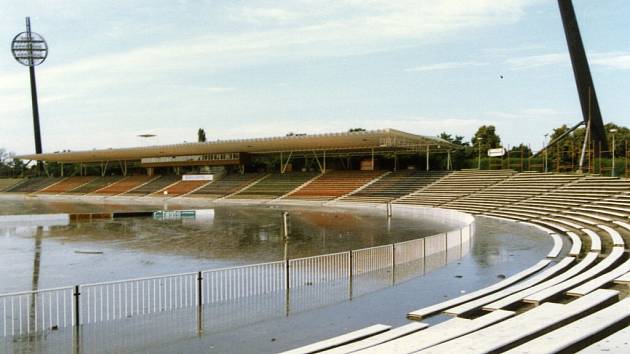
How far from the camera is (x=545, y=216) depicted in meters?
27.7

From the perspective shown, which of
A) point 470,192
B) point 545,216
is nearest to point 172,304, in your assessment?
point 545,216

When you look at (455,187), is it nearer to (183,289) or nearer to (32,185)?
(183,289)

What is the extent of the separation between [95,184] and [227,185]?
25290 millimetres

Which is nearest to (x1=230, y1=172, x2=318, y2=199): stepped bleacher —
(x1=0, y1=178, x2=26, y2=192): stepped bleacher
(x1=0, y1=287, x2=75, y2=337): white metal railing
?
(x1=0, y1=287, x2=75, y2=337): white metal railing

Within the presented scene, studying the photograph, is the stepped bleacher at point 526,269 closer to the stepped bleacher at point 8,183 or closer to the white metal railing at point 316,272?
the white metal railing at point 316,272

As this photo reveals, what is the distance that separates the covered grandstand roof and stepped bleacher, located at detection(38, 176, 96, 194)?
15.4 ft

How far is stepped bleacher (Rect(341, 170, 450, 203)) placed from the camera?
46.5 metres

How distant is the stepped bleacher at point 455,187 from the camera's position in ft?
Answer: 135

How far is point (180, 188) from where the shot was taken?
6619 centimetres

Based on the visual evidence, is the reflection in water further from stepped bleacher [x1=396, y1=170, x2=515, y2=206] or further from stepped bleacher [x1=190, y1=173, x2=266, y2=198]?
stepped bleacher [x1=190, y1=173, x2=266, y2=198]

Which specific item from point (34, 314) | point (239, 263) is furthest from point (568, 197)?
point (34, 314)

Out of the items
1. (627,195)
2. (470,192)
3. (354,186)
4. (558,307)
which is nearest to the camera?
(558,307)

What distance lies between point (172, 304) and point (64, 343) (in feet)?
7.95

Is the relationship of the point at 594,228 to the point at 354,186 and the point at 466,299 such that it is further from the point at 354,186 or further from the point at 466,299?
the point at 354,186
